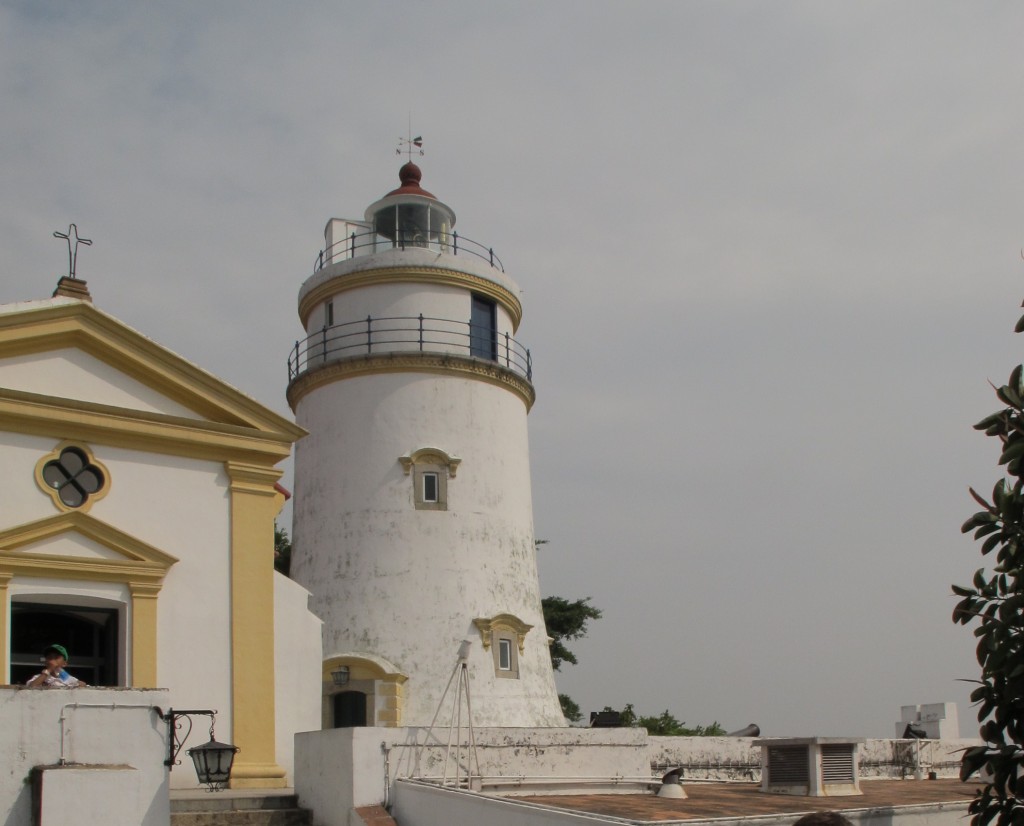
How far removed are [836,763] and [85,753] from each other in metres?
9.63

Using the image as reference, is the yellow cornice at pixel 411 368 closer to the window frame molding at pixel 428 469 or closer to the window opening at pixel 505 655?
the window frame molding at pixel 428 469

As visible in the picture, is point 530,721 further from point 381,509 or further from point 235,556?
point 235,556

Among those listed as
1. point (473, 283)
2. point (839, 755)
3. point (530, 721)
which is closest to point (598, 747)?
point (839, 755)

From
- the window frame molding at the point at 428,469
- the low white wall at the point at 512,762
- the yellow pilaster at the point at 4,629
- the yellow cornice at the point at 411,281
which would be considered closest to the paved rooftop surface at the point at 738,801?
the low white wall at the point at 512,762

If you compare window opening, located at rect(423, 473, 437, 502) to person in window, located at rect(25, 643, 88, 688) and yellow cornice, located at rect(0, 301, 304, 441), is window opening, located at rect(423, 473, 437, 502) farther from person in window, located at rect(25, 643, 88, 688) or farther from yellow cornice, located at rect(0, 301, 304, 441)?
person in window, located at rect(25, 643, 88, 688)

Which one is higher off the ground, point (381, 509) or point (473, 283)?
point (473, 283)

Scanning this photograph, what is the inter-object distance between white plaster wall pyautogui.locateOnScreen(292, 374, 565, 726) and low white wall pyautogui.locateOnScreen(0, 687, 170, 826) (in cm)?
1053

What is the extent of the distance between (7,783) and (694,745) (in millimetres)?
12081

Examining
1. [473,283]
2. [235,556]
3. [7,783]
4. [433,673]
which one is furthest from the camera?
[473,283]

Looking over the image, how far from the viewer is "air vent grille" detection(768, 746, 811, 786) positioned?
16.6 m

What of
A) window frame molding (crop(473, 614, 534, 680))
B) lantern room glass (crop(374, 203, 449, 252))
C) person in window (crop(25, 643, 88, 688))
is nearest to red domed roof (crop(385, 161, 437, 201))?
lantern room glass (crop(374, 203, 449, 252))

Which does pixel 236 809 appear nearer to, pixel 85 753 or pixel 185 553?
pixel 85 753

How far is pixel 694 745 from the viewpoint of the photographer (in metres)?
20.6

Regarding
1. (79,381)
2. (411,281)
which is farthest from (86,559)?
(411,281)
